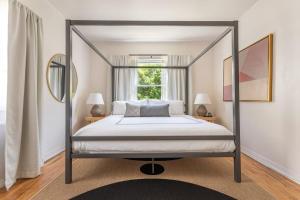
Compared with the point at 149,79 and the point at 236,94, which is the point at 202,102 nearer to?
the point at 149,79

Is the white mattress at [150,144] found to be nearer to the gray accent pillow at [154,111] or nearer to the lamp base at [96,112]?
the gray accent pillow at [154,111]

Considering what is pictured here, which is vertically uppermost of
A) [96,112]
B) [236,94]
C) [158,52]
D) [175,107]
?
[158,52]

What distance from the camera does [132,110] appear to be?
11.1 ft

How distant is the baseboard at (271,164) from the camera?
6.63 ft

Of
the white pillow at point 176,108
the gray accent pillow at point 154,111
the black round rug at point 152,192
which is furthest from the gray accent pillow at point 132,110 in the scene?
the black round rug at point 152,192

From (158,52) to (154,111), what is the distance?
1690mm

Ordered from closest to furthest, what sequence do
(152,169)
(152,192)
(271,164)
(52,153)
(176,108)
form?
(152,192)
(152,169)
(271,164)
(52,153)
(176,108)

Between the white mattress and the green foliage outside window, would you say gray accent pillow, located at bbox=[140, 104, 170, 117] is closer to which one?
the green foliage outside window

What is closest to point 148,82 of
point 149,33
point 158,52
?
point 158,52

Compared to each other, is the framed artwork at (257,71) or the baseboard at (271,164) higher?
the framed artwork at (257,71)

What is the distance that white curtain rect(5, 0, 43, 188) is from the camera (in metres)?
1.89

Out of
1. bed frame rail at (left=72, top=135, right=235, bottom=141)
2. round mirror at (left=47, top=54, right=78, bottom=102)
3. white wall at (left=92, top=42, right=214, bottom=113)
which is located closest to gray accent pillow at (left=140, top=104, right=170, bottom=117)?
white wall at (left=92, top=42, right=214, bottom=113)

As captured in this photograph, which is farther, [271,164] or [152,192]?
[271,164]

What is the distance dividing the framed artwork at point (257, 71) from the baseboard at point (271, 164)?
820 millimetres
